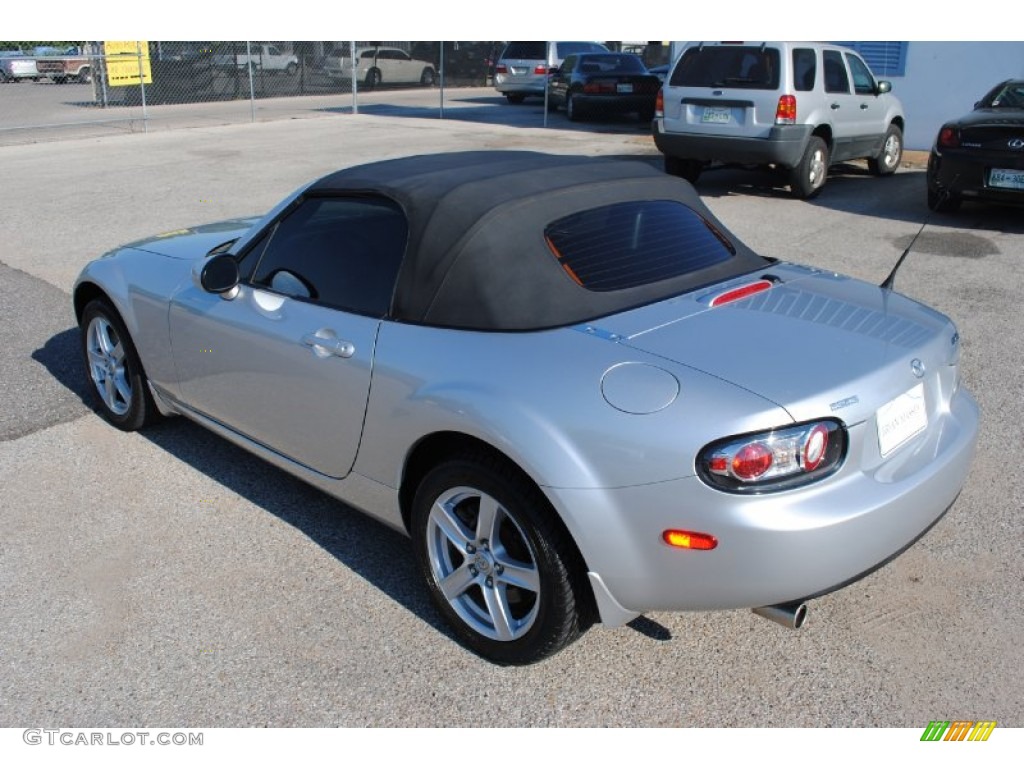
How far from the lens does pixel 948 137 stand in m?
9.71

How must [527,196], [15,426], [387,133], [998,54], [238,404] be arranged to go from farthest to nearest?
[387,133], [998,54], [15,426], [238,404], [527,196]

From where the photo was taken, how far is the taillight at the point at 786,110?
34.8 feet

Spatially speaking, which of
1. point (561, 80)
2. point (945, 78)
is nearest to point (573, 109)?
point (561, 80)

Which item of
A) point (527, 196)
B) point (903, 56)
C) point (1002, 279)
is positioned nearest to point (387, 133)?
point (903, 56)

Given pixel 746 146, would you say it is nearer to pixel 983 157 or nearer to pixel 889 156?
pixel 983 157

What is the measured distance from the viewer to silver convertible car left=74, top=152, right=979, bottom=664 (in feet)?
8.59

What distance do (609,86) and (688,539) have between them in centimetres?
1907

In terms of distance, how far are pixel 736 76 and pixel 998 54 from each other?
6.16m

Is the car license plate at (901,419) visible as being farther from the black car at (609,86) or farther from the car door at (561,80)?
the car door at (561,80)

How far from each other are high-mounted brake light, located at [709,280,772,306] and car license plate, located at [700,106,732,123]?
26.2ft

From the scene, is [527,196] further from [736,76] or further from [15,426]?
[736,76]

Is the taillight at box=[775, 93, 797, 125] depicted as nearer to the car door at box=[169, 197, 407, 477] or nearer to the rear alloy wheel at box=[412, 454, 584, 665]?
the car door at box=[169, 197, 407, 477]
